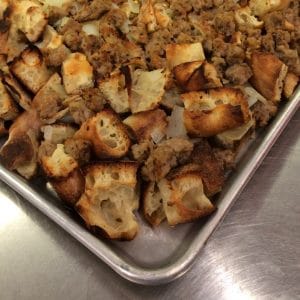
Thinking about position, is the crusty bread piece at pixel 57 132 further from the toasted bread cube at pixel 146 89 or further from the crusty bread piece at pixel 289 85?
the crusty bread piece at pixel 289 85

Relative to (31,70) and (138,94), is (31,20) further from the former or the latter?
(138,94)

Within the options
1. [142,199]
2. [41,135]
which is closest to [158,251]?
[142,199]

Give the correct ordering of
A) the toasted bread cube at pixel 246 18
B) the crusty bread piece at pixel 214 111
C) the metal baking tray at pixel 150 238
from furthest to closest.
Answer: the toasted bread cube at pixel 246 18
the crusty bread piece at pixel 214 111
the metal baking tray at pixel 150 238

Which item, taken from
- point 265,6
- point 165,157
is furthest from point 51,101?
point 265,6

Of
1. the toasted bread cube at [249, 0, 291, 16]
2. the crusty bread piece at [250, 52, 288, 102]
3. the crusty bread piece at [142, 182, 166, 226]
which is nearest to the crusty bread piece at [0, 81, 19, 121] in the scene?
the crusty bread piece at [142, 182, 166, 226]

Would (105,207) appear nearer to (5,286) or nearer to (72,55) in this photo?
(5,286)

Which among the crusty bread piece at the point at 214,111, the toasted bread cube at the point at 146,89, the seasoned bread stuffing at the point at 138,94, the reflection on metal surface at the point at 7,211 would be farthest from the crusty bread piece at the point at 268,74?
the reflection on metal surface at the point at 7,211
